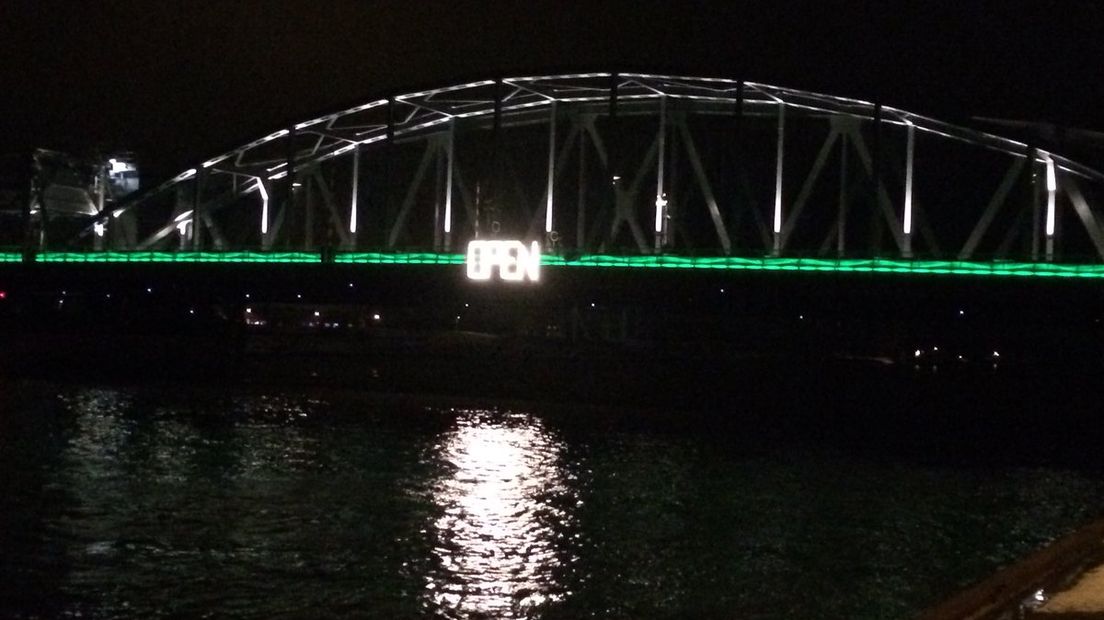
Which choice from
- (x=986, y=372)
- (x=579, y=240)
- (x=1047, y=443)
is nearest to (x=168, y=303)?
(x=579, y=240)

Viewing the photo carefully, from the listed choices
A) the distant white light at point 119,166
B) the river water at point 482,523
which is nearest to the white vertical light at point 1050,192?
the river water at point 482,523

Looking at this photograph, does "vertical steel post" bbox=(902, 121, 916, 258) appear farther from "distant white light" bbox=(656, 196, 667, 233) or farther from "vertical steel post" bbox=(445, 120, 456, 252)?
"vertical steel post" bbox=(445, 120, 456, 252)

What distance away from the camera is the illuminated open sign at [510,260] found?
60000 mm

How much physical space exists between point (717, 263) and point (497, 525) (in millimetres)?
32758

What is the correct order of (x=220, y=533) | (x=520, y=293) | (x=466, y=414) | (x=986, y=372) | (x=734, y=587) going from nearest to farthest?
(x=734, y=587) < (x=220, y=533) < (x=466, y=414) < (x=520, y=293) < (x=986, y=372)

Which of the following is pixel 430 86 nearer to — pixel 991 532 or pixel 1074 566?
pixel 991 532

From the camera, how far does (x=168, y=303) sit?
266ft

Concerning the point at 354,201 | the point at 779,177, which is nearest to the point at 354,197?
the point at 354,201

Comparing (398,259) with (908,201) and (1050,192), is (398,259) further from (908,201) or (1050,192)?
(1050,192)

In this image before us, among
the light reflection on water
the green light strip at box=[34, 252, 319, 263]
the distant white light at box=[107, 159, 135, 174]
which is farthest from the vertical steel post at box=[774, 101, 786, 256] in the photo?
the distant white light at box=[107, 159, 135, 174]

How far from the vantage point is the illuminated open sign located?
6000 cm

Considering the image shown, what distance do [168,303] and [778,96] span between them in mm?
35561

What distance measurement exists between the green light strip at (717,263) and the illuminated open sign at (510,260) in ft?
2.57

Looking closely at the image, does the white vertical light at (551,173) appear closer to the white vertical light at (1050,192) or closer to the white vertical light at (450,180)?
the white vertical light at (450,180)
